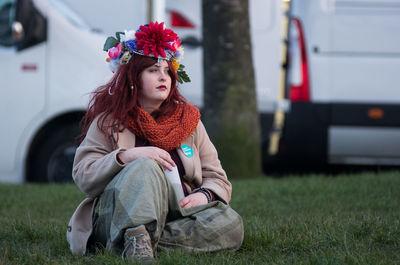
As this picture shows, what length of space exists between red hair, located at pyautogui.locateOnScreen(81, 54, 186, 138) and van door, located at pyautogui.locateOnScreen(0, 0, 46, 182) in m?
3.58

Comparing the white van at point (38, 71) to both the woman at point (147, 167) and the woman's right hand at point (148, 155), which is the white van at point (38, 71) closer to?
the woman at point (147, 167)

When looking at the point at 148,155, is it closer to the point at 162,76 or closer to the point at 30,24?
the point at 162,76

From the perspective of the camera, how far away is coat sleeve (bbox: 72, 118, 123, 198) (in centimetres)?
337

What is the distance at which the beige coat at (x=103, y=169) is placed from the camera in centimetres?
340

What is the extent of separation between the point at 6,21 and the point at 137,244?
469 cm

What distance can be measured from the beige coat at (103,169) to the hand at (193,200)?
91 millimetres

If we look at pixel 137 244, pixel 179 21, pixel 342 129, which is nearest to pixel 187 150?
pixel 137 244

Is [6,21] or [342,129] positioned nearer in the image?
[6,21]

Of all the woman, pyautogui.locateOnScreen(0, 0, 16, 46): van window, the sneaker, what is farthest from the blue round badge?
pyautogui.locateOnScreen(0, 0, 16, 46): van window

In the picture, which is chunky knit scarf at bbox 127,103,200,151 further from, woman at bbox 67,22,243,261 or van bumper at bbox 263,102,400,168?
van bumper at bbox 263,102,400,168

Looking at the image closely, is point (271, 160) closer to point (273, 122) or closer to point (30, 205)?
point (273, 122)

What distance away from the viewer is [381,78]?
25.1 feet

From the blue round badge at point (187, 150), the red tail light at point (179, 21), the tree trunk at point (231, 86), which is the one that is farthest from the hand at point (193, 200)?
the red tail light at point (179, 21)

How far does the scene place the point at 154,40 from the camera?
3.59 m
